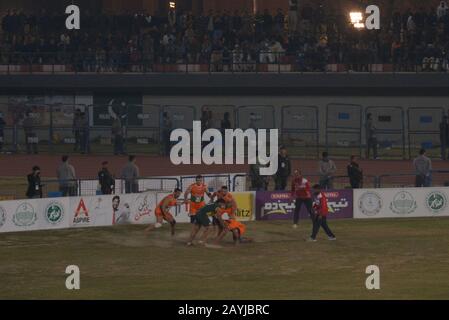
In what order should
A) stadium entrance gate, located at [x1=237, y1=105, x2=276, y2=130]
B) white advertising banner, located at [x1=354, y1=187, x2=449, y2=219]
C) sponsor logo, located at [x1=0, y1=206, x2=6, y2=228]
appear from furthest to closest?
stadium entrance gate, located at [x1=237, y1=105, x2=276, y2=130] < white advertising banner, located at [x1=354, y1=187, x2=449, y2=219] < sponsor logo, located at [x1=0, y1=206, x2=6, y2=228]

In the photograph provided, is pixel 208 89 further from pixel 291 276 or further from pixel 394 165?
pixel 291 276

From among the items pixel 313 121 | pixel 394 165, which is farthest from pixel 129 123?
pixel 394 165

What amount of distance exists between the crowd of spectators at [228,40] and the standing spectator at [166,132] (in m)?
4.54

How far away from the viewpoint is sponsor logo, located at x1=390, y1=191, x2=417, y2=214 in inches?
1458

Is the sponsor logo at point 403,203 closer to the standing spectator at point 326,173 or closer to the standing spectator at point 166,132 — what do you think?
the standing spectator at point 326,173

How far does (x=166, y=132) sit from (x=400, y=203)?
17.4m

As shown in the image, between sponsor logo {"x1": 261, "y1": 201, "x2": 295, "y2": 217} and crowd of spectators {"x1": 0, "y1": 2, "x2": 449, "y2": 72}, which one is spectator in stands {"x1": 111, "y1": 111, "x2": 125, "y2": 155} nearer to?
crowd of spectators {"x1": 0, "y1": 2, "x2": 449, "y2": 72}

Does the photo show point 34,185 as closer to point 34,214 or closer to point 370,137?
point 34,214

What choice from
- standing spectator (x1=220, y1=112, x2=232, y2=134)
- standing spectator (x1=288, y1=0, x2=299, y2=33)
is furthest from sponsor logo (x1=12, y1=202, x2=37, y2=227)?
standing spectator (x1=288, y1=0, x2=299, y2=33)

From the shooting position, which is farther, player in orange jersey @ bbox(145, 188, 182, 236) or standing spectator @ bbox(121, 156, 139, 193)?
standing spectator @ bbox(121, 156, 139, 193)

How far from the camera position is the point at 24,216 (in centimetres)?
3291

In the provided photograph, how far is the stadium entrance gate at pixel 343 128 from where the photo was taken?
53312mm

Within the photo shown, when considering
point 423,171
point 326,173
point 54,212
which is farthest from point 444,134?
point 54,212

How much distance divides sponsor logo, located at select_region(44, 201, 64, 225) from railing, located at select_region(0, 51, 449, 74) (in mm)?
23040
